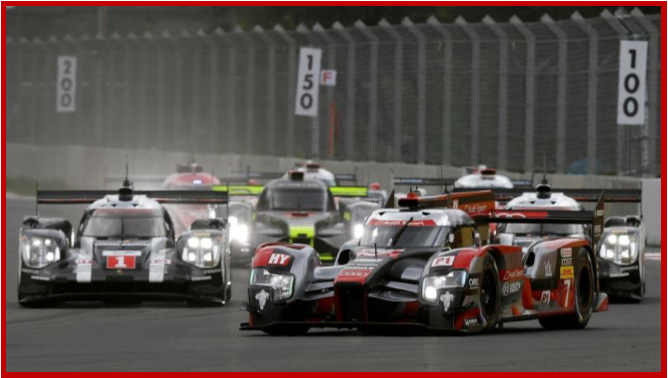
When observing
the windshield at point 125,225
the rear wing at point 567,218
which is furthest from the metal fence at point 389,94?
the windshield at point 125,225

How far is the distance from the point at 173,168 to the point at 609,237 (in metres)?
30.0

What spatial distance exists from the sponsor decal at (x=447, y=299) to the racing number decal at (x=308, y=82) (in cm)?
2617

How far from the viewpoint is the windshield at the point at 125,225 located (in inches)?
777

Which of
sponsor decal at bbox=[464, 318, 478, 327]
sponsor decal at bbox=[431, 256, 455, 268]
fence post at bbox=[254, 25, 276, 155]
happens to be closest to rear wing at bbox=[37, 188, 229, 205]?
sponsor decal at bbox=[431, 256, 455, 268]

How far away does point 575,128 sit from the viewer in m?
31.3

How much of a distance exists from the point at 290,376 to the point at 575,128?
20.2 metres

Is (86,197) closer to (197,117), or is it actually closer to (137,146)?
(197,117)

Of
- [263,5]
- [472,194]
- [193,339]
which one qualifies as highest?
[263,5]

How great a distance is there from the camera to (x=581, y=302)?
1656 cm

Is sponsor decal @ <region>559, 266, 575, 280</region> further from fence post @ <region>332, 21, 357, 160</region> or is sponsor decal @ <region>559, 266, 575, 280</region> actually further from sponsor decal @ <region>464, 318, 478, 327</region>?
fence post @ <region>332, 21, 357, 160</region>

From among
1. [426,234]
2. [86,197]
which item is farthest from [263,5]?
[426,234]

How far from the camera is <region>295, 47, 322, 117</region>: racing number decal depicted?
4088 centimetres

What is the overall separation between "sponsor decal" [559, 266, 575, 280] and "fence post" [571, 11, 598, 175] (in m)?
14.5

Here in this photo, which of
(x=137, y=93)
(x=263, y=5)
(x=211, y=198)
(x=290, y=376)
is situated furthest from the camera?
(x=263, y=5)
